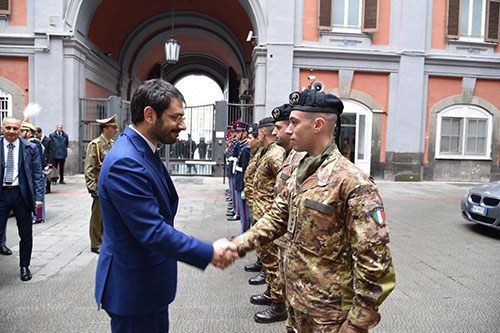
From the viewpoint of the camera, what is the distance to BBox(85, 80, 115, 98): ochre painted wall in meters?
15.7

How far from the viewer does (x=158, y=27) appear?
20844 mm

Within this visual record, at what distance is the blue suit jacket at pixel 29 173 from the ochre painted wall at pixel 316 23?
471 inches

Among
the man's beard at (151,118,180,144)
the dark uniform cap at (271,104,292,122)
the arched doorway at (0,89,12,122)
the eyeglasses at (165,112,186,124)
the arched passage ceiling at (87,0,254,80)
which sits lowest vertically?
the man's beard at (151,118,180,144)

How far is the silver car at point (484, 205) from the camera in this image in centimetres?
680

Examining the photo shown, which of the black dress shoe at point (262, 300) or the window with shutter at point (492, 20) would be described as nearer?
the black dress shoe at point (262, 300)

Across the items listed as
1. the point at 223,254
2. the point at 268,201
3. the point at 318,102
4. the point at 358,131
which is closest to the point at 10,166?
the point at 268,201

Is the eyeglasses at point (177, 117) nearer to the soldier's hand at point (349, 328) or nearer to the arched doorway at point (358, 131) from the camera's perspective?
the soldier's hand at point (349, 328)

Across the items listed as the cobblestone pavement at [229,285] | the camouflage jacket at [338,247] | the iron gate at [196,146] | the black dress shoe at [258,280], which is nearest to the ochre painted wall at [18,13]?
the iron gate at [196,146]

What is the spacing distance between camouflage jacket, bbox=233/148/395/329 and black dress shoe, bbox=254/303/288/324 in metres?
1.57

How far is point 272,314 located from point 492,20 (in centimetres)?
1671

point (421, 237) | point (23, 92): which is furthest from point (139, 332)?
point (23, 92)

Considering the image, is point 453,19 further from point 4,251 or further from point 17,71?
point 17,71

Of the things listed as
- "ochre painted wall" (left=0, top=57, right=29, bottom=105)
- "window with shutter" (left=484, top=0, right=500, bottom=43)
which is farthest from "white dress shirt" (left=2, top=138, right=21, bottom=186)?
"window with shutter" (left=484, top=0, right=500, bottom=43)

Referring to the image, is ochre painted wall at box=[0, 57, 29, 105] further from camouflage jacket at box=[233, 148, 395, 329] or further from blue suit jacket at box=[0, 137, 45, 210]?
camouflage jacket at box=[233, 148, 395, 329]
